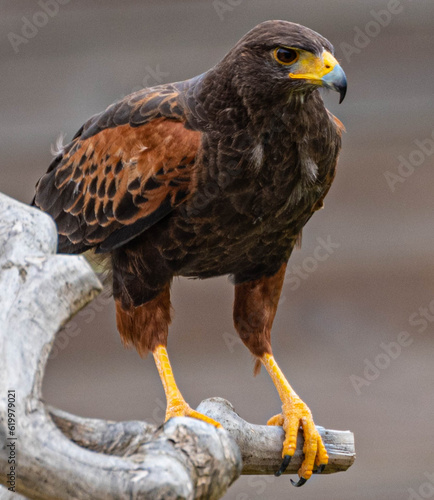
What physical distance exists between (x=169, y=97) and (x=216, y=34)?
1.77m

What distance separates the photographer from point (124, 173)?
2.32m

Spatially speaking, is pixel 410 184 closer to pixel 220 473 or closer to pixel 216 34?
pixel 216 34

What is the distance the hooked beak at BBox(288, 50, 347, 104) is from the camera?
1986mm

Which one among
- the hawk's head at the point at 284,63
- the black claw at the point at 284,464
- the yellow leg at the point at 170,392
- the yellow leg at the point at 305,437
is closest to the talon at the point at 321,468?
the yellow leg at the point at 305,437

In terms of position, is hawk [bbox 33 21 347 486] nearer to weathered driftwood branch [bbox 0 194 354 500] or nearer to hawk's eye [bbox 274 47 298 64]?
hawk's eye [bbox 274 47 298 64]

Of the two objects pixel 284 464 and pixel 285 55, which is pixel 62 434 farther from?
pixel 285 55

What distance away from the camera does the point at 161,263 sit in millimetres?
2283

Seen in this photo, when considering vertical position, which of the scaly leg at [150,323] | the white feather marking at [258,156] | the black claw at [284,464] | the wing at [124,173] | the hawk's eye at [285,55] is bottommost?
the black claw at [284,464]

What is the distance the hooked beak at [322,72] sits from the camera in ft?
6.52

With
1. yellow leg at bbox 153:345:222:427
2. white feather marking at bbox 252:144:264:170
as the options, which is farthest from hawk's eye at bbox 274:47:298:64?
yellow leg at bbox 153:345:222:427

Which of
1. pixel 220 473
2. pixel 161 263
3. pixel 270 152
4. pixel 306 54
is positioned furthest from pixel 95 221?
pixel 220 473

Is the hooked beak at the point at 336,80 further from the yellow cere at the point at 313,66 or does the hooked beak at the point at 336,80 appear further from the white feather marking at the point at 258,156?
the white feather marking at the point at 258,156

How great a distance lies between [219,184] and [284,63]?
13.8 inches

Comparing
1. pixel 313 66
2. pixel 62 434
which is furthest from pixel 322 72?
pixel 62 434
